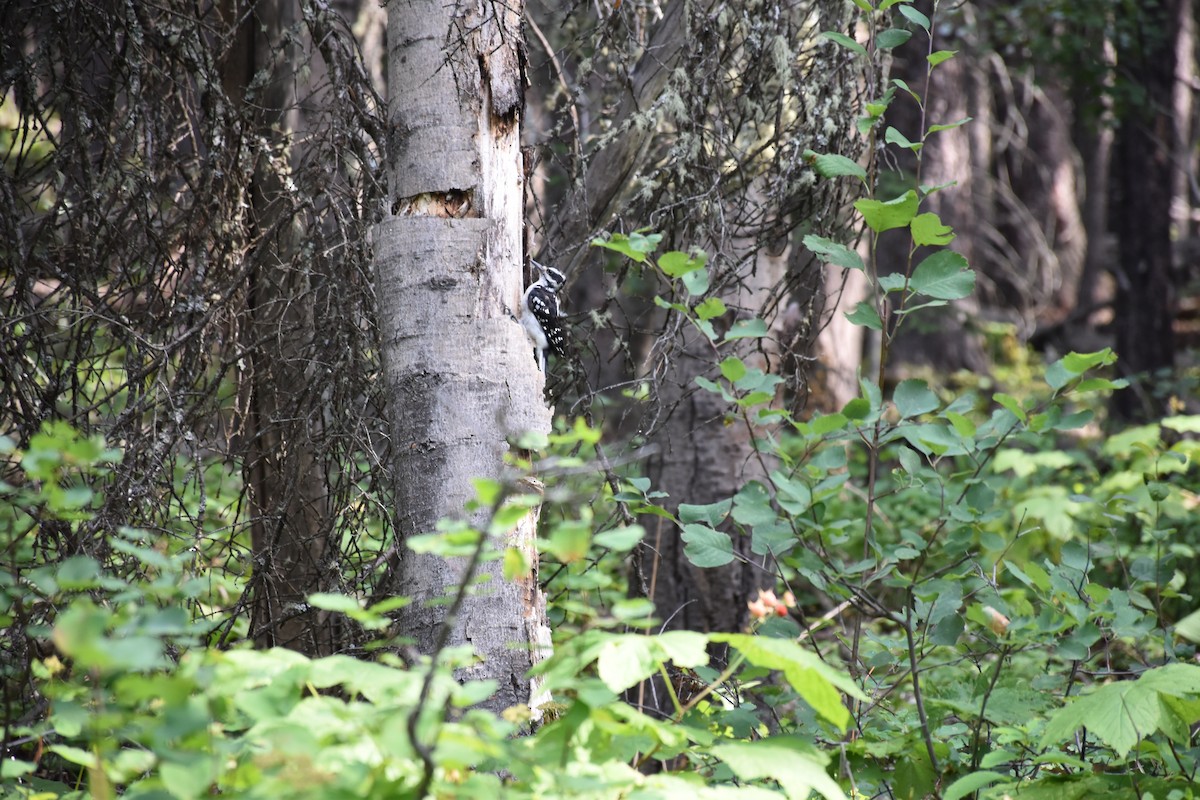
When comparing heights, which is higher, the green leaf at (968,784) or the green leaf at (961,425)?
the green leaf at (961,425)

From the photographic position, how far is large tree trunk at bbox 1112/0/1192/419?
8.15 metres

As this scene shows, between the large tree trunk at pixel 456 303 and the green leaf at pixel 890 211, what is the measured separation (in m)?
0.91

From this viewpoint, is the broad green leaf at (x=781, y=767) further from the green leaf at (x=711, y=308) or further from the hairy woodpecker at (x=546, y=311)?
the hairy woodpecker at (x=546, y=311)

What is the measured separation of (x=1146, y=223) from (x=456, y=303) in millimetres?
7801

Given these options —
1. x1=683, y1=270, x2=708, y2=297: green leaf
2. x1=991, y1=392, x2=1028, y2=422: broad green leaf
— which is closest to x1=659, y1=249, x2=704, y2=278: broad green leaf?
x1=683, y1=270, x2=708, y2=297: green leaf

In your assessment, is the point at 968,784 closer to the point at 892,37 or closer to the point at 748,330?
the point at 748,330

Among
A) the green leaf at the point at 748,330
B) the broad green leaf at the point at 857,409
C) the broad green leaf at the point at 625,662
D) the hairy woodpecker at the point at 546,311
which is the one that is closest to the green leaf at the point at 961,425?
the broad green leaf at the point at 857,409

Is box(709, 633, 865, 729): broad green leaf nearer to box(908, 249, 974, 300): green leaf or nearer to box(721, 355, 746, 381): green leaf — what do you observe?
box(721, 355, 746, 381): green leaf

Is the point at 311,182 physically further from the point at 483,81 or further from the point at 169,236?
the point at 483,81

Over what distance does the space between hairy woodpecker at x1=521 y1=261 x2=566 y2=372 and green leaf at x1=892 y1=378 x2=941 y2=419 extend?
43.1 inches

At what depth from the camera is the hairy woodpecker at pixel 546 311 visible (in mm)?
3159

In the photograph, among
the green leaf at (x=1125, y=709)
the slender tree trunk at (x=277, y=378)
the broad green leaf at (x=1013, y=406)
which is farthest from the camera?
the slender tree trunk at (x=277, y=378)

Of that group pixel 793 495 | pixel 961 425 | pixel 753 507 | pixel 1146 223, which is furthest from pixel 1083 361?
pixel 1146 223

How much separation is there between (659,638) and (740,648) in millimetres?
169
